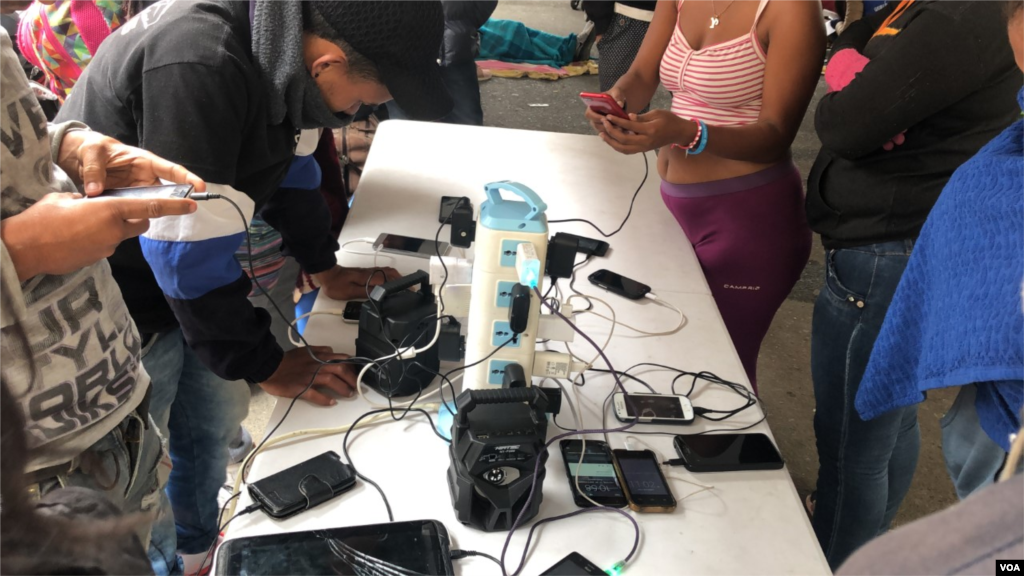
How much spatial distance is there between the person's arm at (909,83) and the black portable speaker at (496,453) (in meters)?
0.77

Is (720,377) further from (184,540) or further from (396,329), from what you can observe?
(184,540)

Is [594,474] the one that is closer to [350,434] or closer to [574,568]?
[574,568]

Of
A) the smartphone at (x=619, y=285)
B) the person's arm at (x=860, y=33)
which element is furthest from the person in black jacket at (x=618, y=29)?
the smartphone at (x=619, y=285)

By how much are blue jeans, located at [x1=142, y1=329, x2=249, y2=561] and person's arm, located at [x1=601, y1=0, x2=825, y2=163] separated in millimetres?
975

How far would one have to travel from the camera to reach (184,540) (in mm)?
1508

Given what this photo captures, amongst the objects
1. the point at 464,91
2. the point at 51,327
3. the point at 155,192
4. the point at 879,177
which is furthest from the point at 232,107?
the point at 464,91

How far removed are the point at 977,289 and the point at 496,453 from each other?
2.22 feet

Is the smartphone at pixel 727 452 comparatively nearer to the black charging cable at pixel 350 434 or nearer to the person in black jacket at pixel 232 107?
the black charging cable at pixel 350 434

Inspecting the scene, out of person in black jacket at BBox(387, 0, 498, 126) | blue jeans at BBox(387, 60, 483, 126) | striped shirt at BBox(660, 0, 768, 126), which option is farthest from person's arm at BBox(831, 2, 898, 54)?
blue jeans at BBox(387, 60, 483, 126)

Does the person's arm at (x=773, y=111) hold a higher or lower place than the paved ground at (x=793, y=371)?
higher

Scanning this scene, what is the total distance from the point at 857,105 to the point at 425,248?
87 cm

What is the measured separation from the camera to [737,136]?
148 centimetres

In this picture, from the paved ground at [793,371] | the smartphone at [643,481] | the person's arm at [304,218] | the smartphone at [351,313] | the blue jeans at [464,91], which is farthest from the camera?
the blue jeans at [464,91]

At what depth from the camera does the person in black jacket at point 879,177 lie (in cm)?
109
